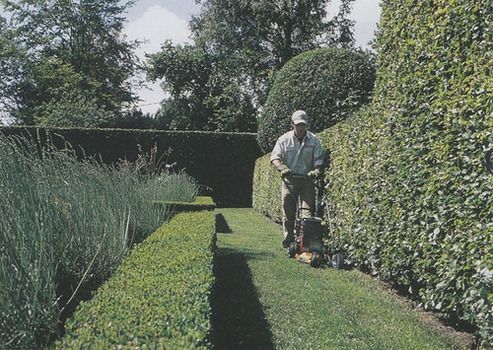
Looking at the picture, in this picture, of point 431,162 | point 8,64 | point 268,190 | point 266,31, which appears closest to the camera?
point 431,162

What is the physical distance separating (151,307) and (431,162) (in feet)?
7.68

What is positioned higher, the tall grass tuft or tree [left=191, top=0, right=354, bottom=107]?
tree [left=191, top=0, right=354, bottom=107]

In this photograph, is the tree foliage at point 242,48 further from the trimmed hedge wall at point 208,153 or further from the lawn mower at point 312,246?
the lawn mower at point 312,246

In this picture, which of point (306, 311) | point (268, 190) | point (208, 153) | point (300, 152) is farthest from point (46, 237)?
point (208, 153)

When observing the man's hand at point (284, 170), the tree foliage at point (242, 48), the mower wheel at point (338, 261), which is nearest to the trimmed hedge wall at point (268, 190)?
the man's hand at point (284, 170)

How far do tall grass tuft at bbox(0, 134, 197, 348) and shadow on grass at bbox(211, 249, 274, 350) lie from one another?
865mm

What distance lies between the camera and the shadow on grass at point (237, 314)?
3576 mm

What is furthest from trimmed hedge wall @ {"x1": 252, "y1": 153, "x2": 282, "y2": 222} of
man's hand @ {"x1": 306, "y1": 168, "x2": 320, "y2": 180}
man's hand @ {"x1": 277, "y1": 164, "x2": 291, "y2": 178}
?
man's hand @ {"x1": 306, "y1": 168, "x2": 320, "y2": 180}

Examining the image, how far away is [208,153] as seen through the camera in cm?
1906

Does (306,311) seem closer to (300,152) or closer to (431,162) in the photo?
(431,162)

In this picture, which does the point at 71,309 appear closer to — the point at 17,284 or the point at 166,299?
the point at 17,284

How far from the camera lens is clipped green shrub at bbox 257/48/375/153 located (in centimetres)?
1035

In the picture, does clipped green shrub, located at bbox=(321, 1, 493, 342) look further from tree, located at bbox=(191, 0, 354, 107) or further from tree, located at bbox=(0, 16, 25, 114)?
tree, located at bbox=(0, 16, 25, 114)

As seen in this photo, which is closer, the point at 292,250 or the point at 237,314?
the point at 237,314
